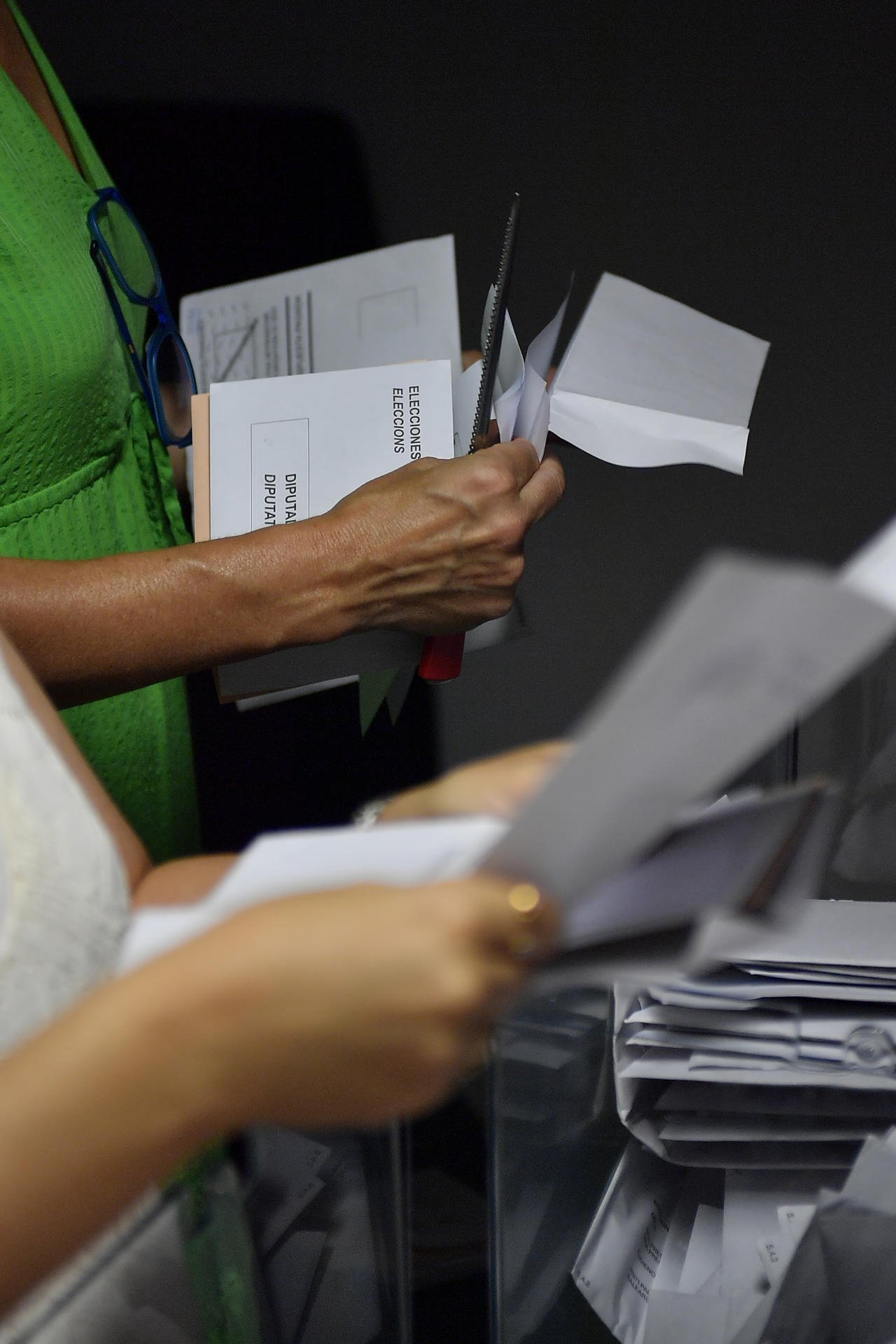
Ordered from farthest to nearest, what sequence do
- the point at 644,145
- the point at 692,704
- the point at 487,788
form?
the point at 644,145 → the point at 487,788 → the point at 692,704

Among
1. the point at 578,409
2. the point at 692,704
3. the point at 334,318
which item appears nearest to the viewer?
the point at 692,704

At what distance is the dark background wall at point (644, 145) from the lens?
1315 mm

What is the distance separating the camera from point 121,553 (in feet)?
2.52

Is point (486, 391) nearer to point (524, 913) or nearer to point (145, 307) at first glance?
point (145, 307)

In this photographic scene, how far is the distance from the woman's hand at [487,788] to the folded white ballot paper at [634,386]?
36cm

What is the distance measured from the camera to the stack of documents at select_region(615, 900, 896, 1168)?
2.16 feet

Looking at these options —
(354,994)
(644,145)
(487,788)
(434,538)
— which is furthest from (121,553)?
(644,145)

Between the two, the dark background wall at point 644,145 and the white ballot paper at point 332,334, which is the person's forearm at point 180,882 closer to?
the white ballot paper at point 332,334

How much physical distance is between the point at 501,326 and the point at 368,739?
35.8 inches

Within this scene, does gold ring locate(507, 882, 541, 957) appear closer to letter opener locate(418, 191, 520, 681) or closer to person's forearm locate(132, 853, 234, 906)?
person's forearm locate(132, 853, 234, 906)

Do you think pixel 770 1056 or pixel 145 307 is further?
pixel 145 307

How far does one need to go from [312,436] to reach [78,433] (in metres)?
0.16

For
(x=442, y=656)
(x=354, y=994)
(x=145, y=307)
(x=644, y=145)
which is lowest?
(x=442, y=656)

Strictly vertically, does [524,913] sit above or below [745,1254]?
above
